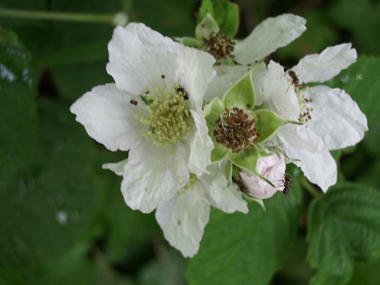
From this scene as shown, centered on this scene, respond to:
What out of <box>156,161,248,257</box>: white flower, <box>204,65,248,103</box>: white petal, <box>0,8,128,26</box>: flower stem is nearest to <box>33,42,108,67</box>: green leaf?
<box>0,8,128,26</box>: flower stem

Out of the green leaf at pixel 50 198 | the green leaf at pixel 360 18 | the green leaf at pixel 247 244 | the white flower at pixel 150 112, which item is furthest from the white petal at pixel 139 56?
the green leaf at pixel 360 18

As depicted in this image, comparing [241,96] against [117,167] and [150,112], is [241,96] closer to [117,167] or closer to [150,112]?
[150,112]

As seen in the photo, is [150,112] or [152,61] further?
[150,112]

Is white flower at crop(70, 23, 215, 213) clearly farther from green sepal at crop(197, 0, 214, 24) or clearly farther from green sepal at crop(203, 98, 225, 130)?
green sepal at crop(197, 0, 214, 24)

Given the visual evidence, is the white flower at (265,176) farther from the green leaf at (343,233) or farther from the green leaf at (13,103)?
the green leaf at (13,103)

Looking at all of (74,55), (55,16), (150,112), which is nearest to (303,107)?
(150,112)

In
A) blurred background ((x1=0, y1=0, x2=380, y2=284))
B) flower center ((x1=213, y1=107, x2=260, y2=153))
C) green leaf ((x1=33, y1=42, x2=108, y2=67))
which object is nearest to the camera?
flower center ((x1=213, y1=107, x2=260, y2=153))
